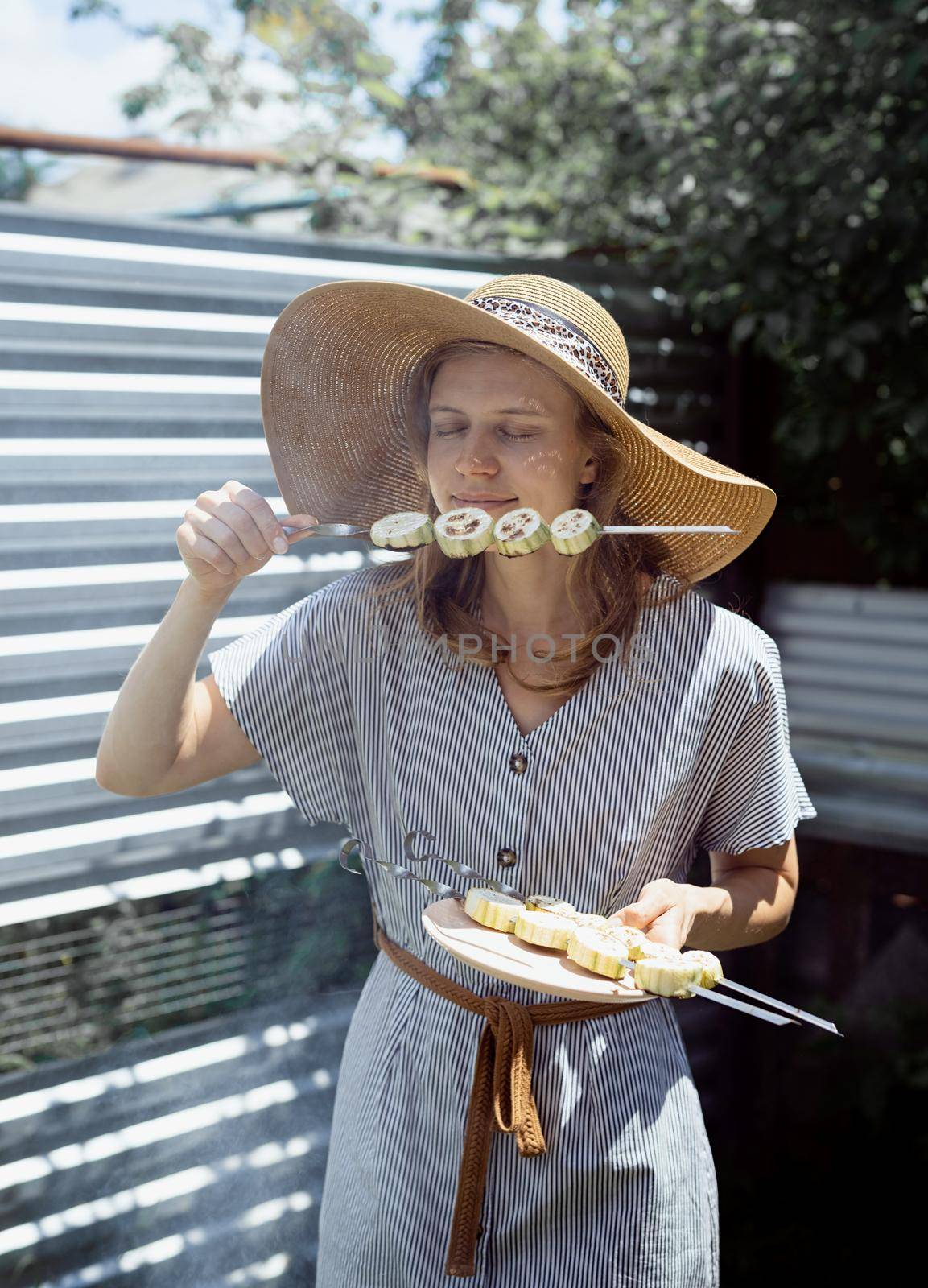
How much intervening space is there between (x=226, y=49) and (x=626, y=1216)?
4.48m

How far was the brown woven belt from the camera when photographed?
1480 millimetres

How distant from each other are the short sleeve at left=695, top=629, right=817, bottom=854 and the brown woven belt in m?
0.29

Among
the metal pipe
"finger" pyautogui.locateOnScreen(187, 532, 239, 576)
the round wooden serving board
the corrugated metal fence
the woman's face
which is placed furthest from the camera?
the metal pipe

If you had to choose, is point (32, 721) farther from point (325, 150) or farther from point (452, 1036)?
point (325, 150)

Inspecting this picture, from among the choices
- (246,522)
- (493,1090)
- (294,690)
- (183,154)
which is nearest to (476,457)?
(246,522)

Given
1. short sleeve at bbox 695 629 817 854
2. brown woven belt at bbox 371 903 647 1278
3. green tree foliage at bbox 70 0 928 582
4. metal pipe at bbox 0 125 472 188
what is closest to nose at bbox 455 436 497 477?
short sleeve at bbox 695 629 817 854

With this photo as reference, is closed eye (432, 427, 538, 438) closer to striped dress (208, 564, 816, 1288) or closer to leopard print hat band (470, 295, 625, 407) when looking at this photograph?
leopard print hat band (470, 295, 625, 407)

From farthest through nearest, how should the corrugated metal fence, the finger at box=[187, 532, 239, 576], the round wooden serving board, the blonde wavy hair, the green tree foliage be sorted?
1. the green tree foliage
2. the corrugated metal fence
3. the blonde wavy hair
4. the finger at box=[187, 532, 239, 576]
5. the round wooden serving board

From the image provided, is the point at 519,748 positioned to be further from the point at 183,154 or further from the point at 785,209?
the point at 183,154

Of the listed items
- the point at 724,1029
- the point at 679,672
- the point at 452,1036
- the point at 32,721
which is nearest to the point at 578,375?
the point at 679,672

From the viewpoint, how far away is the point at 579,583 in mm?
1641

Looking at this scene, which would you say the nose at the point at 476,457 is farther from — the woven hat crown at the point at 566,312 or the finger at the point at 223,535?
the finger at the point at 223,535

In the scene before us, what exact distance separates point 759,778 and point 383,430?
76cm

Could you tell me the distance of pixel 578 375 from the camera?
145 cm
